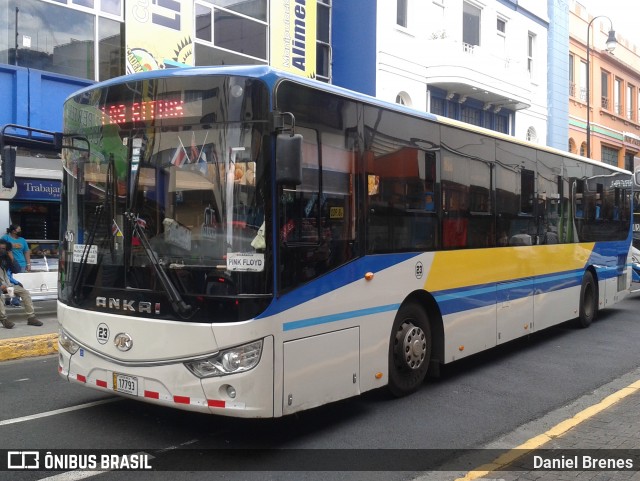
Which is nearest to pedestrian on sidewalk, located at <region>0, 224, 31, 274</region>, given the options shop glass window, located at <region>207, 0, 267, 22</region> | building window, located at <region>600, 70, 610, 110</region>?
shop glass window, located at <region>207, 0, 267, 22</region>

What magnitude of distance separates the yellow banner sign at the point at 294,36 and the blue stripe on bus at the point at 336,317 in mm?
12179

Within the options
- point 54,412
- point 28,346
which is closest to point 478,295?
point 54,412

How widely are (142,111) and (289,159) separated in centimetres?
136

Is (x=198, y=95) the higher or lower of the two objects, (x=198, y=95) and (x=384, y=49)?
the lower

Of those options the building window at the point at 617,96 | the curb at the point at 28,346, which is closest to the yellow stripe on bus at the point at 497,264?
the curb at the point at 28,346

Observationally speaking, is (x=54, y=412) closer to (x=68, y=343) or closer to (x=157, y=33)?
(x=68, y=343)

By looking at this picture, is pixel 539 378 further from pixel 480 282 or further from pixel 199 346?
pixel 199 346

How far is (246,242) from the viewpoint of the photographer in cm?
484

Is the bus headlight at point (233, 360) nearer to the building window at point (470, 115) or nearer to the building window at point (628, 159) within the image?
the building window at point (470, 115)

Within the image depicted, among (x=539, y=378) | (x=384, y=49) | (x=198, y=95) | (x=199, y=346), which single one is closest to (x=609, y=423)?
(x=539, y=378)

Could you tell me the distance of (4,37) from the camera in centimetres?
1305

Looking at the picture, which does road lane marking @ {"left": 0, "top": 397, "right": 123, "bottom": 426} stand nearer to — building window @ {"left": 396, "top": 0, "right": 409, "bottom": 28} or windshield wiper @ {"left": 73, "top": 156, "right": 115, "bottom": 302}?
windshield wiper @ {"left": 73, "top": 156, "right": 115, "bottom": 302}

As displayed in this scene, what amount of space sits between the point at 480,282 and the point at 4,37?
10.8m

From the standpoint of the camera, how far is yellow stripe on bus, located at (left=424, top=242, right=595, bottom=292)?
7.28 metres
